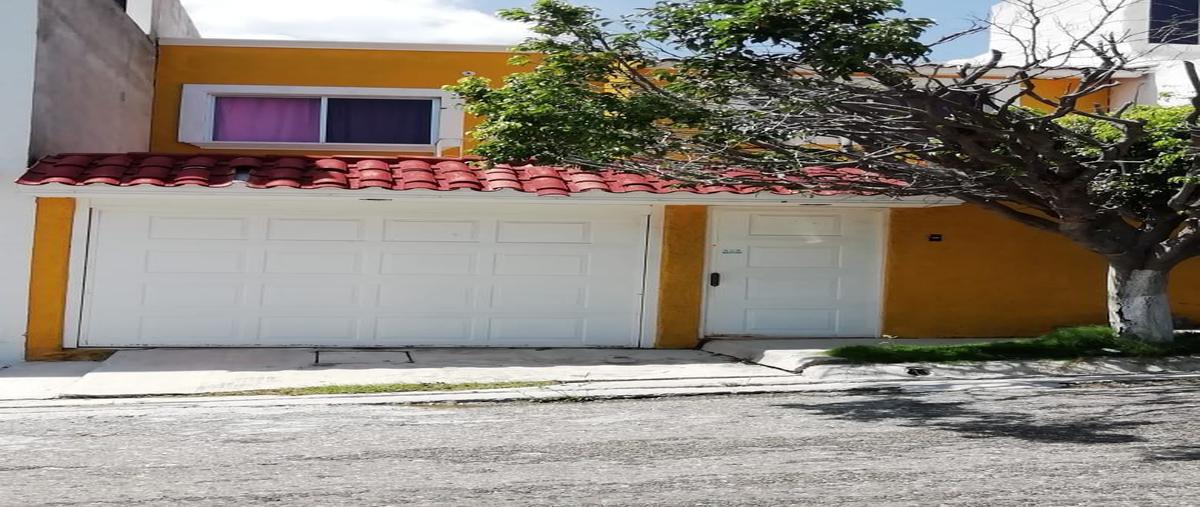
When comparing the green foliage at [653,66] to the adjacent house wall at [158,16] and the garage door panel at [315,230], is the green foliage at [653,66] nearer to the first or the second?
the garage door panel at [315,230]

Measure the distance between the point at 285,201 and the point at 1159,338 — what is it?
866 centimetres

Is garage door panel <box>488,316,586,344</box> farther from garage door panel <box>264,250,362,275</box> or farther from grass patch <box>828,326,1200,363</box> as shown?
grass patch <box>828,326,1200,363</box>

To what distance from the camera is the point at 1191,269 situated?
13641 millimetres

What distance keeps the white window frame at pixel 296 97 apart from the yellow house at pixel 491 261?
2530 millimetres

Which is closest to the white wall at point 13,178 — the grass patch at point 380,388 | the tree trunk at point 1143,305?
the grass patch at point 380,388

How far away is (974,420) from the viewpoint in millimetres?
7902

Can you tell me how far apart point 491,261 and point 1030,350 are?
5508mm

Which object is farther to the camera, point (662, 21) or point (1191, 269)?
point (1191, 269)

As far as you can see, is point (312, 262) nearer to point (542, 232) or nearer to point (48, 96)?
point (542, 232)

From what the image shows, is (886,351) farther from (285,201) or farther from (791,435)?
(285,201)

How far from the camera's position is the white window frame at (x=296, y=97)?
15.3 meters

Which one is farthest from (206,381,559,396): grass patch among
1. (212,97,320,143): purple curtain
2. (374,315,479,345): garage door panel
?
(212,97,320,143): purple curtain

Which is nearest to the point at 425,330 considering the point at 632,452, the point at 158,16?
the point at 632,452

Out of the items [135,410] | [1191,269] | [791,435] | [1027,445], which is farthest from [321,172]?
[1191,269]
